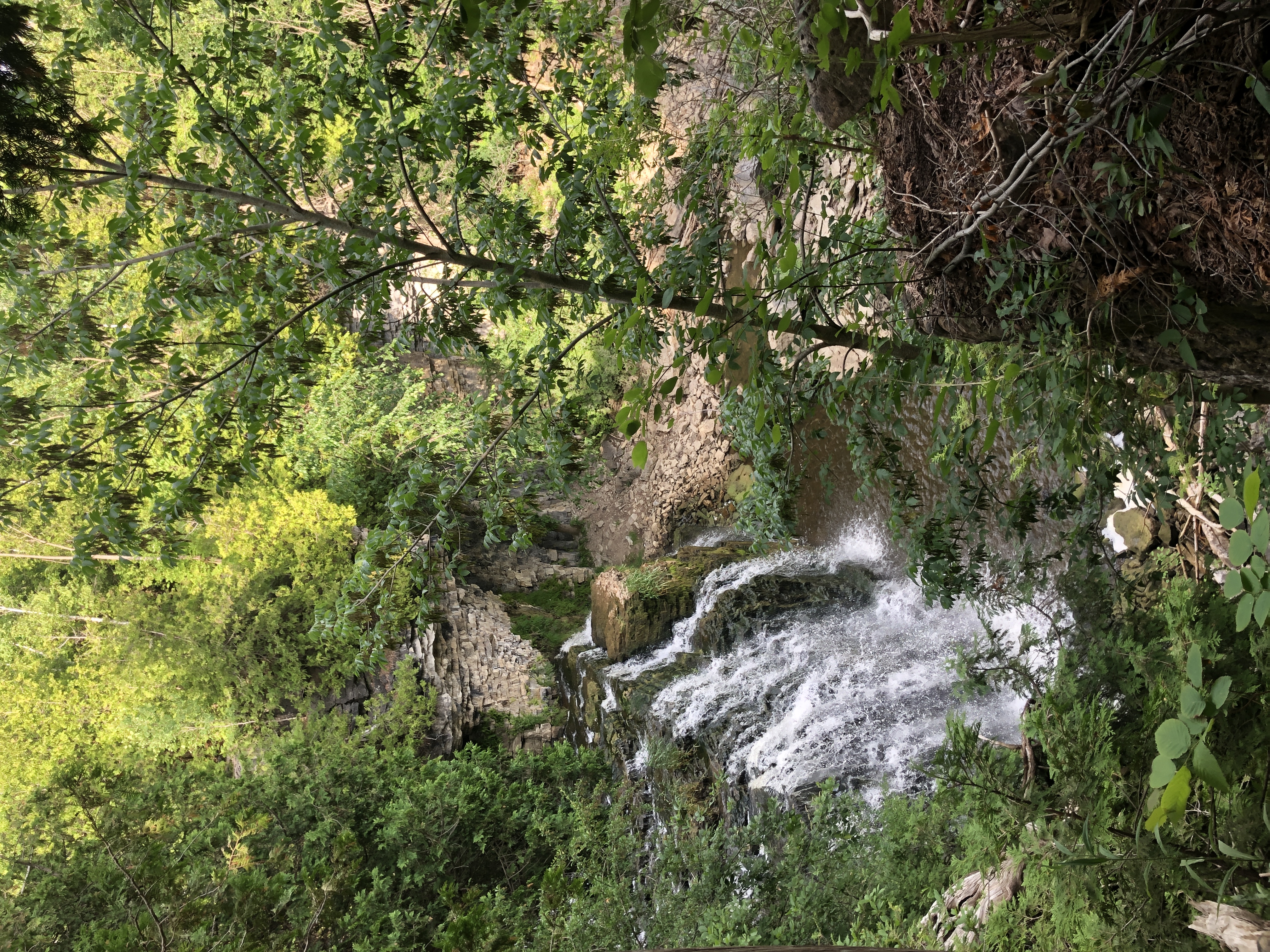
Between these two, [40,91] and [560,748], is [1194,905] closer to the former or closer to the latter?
[40,91]

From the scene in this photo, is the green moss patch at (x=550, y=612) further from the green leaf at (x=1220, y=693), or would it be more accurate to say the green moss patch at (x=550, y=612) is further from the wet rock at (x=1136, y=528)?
the green leaf at (x=1220, y=693)

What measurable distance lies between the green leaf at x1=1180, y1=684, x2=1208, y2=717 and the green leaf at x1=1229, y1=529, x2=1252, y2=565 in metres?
0.16

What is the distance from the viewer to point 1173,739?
35.6 inches

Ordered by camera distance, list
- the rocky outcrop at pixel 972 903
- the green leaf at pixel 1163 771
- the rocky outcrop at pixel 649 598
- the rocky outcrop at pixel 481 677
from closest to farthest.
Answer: the green leaf at pixel 1163 771 < the rocky outcrop at pixel 972 903 < the rocky outcrop at pixel 649 598 < the rocky outcrop at pixel 481 677

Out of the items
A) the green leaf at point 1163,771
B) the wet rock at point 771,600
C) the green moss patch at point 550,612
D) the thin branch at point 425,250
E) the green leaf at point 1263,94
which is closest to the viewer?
the green leaf at point 1163,771

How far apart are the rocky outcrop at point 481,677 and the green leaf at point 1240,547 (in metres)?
8.68

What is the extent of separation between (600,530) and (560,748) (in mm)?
3855

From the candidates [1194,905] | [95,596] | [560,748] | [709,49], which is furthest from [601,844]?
[95,596]

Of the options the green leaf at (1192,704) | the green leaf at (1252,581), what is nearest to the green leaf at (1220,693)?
the green leaf at (1192,704)

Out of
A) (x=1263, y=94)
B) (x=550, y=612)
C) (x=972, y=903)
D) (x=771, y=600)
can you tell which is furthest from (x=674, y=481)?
(x=1263, y=94)

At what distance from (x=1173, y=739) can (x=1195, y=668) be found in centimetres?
9

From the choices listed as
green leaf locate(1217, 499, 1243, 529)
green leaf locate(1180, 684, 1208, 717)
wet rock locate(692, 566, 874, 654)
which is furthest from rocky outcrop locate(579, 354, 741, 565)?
green leaf locate(1180, 684, 1208, 717)

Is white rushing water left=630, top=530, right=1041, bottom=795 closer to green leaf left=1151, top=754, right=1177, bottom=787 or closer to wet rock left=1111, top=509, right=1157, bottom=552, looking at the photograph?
wet rock left=1111, top=509, right=1157, bottom=552

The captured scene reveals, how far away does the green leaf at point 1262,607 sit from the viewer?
0.88 metres
